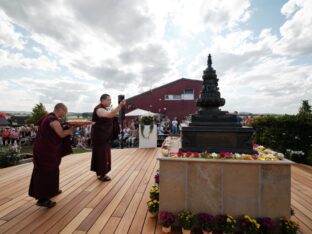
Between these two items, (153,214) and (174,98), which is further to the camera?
(174,98)

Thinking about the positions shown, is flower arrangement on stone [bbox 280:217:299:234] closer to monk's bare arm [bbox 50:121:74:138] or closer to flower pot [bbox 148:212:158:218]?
flower pot [bbox 148:212:158:218]

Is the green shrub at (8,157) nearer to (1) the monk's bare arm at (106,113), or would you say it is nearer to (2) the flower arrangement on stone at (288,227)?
(1) the monk's bare arm at (106,113)

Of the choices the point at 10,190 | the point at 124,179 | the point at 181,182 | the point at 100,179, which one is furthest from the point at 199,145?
the point at 10,190

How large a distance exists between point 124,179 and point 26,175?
2151 mm

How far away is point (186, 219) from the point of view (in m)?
2.29

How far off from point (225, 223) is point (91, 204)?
1.90 meters

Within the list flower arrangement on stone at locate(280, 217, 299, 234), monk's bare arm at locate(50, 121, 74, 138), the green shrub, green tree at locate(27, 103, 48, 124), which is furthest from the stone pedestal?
green tree at locate(27, 103, 48, 124)

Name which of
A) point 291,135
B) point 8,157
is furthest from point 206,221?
point 8,157

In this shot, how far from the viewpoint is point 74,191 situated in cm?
365

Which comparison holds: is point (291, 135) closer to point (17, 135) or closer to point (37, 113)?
point (17, 135)

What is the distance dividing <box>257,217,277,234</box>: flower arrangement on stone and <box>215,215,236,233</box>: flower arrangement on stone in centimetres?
30

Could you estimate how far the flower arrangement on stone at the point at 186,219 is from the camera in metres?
2.27

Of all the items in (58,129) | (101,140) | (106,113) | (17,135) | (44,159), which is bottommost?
(17,135)

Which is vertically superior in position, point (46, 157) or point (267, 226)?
point (46, 157)
